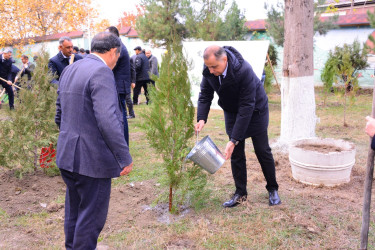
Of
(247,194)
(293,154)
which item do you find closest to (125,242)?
(247,194)

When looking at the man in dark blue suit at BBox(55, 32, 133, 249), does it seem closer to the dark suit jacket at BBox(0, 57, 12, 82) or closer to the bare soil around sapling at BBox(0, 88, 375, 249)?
the bare soil around sapling at BBox(0, 88, 375, 249)

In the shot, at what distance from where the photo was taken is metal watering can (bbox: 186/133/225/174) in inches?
117

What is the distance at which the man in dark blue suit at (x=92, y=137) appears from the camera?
6.92ft

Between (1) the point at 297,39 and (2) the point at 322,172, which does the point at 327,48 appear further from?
(2) the point at 322,172

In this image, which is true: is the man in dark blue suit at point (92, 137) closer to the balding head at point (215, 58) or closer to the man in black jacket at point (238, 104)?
the balding head at point (215, 58)

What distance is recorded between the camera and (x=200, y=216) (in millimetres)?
3416

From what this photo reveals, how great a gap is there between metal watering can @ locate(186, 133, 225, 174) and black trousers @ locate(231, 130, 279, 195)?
1.68 feet

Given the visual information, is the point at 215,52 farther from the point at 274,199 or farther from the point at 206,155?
the point at 274,199

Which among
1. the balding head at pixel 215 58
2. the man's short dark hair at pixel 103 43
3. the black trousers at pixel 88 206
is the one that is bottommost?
the black trousers at pixel 88 206

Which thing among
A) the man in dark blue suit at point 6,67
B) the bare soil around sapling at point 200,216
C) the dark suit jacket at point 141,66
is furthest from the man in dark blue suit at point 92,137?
the man in dark blue suit at point 6,67

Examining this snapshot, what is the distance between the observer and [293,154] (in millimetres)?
4309

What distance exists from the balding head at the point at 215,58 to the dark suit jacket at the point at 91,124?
1.05 meters

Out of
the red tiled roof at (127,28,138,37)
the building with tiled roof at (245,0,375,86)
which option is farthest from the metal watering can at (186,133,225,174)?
the red tiled roof at (127,28,138,37)

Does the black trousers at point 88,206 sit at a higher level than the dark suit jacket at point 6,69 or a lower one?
lower
